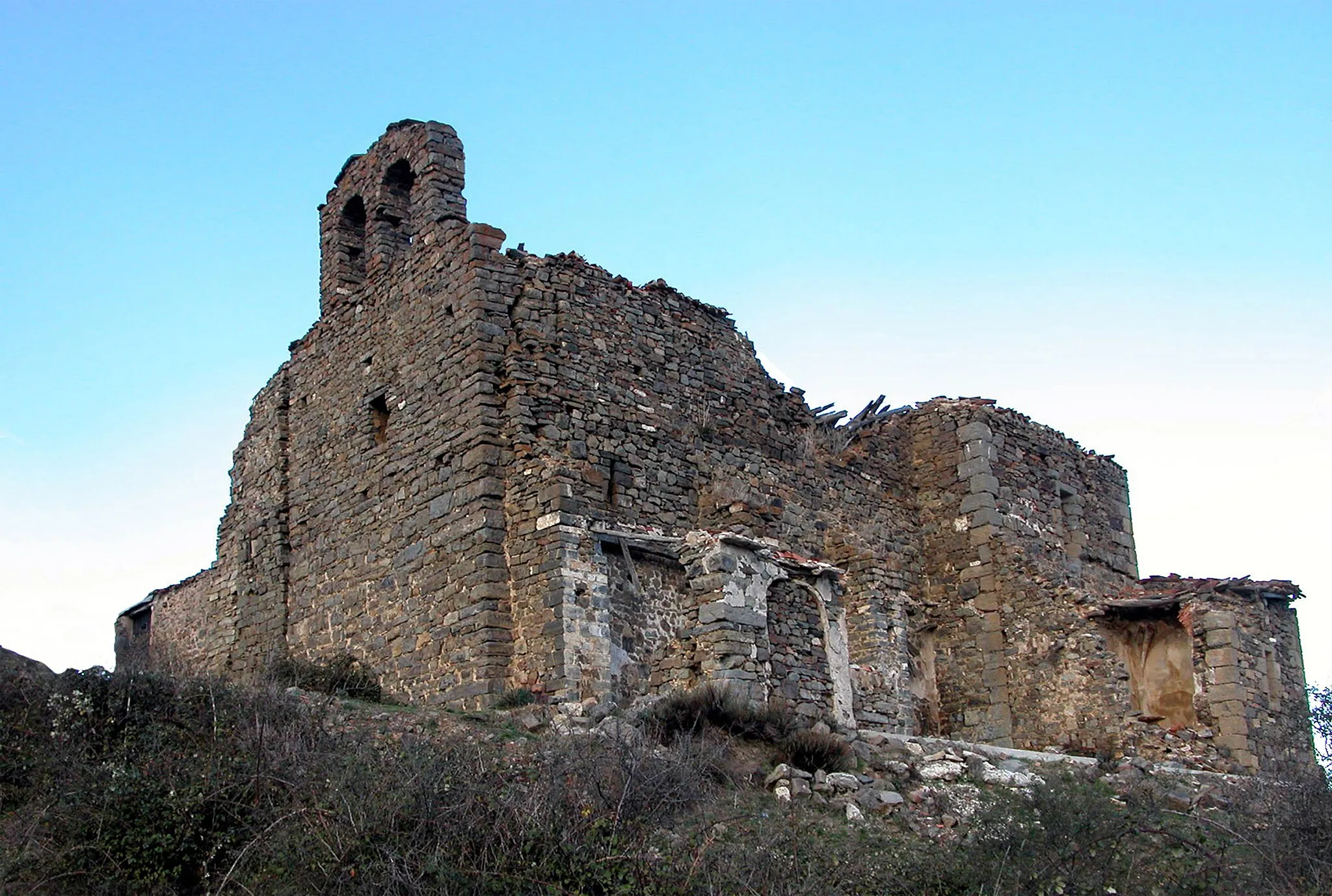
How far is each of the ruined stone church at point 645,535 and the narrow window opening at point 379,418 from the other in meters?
0.04

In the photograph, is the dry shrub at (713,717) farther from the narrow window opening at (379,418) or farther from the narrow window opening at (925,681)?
the narrow window opening at (925,681)

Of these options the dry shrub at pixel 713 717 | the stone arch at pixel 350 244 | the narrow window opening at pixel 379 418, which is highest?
the stone arch at pixel 350 244

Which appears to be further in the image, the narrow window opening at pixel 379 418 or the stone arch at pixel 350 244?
the stone arch at pixel 350 244

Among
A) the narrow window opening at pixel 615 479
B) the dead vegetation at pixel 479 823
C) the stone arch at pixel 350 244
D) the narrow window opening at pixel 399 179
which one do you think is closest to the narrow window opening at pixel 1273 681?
the dead vegetation at pixel 479 823

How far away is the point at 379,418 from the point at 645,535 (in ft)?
14.4

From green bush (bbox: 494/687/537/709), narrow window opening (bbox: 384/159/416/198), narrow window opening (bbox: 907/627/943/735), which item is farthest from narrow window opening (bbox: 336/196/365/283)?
narrow window opening (bbox: 907/627/943/735)

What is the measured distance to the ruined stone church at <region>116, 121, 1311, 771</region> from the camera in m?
15.0

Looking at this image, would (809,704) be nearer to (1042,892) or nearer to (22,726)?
(1042,892)

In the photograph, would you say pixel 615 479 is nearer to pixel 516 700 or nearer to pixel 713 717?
pixel 516 700

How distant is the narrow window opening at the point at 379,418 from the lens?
1781 centimetres

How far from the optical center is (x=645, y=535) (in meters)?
15.8

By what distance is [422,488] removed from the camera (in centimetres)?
1652

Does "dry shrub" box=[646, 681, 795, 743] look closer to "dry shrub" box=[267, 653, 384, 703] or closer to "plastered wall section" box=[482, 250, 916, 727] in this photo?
"plastered wall section" box=[482, 250, 916, 727]

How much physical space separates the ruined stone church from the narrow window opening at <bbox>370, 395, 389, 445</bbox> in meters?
0.04
